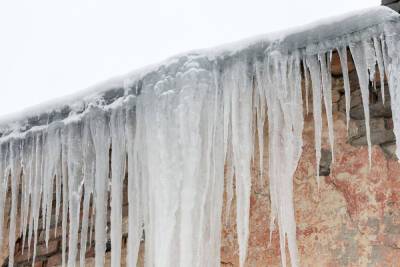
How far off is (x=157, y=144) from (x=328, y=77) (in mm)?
689

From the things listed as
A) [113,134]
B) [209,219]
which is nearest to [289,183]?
[209,219]

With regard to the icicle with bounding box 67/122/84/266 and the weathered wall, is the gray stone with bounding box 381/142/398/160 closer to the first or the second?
the weathered wall

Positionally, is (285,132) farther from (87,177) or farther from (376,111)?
(87,177)

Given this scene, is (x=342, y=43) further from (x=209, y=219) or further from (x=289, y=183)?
(x=209, y=219)

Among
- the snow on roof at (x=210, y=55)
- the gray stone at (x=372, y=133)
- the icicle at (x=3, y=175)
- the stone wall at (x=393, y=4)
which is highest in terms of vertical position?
the stone wall at (x=393, y=4)

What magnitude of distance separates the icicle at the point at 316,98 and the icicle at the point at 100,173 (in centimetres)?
87

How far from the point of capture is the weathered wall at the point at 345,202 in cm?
304

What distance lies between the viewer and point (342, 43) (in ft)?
9.62

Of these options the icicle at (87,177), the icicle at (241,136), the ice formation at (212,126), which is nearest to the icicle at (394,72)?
the ice formation at (212,126)

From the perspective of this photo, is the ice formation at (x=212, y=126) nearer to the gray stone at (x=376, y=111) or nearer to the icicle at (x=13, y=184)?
the gray stone at (x=376, y=111)

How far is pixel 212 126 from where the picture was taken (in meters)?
3.13

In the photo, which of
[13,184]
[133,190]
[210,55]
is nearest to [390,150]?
[210,55]

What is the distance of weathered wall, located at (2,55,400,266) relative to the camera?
3.04m

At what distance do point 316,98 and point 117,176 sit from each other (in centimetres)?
89
